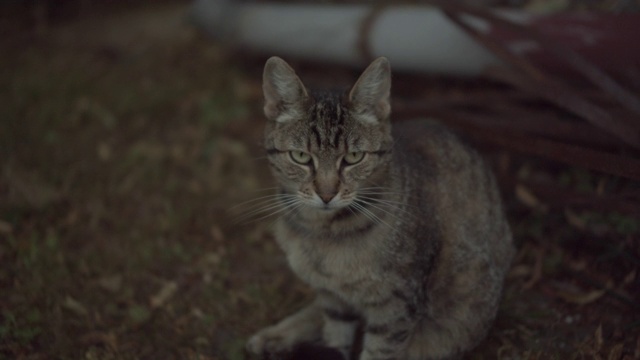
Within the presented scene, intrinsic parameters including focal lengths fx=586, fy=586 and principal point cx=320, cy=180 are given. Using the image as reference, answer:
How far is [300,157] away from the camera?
288cm

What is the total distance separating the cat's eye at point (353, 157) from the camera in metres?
2.87

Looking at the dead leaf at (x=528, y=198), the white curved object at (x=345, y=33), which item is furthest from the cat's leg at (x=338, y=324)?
the white curved object at (x=345, y=33)

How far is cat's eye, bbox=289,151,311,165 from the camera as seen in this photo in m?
2.87

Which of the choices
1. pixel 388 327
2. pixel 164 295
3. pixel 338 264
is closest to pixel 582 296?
pixel 388 327

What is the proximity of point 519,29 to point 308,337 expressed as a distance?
7.70ft

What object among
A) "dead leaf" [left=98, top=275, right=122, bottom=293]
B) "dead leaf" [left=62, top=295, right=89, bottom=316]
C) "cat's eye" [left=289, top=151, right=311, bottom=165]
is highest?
"cat's eye" [left=289, top=151, right=311, bottom=165]

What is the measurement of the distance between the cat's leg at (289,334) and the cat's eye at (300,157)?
→ 1041mm

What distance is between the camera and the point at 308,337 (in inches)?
134

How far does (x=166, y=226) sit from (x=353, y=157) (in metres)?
2.02

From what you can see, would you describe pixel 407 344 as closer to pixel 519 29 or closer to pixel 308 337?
pixel 308 337

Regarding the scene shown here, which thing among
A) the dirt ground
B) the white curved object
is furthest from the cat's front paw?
the white curved object

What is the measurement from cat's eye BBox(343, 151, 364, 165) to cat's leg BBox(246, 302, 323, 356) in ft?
3.52

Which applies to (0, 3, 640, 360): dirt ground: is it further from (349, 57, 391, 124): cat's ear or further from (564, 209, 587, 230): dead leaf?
(349, 57, 391, 124): cat's ear

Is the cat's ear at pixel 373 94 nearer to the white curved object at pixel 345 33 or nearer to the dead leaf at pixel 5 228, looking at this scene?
the white curved object at pixel 345 33
